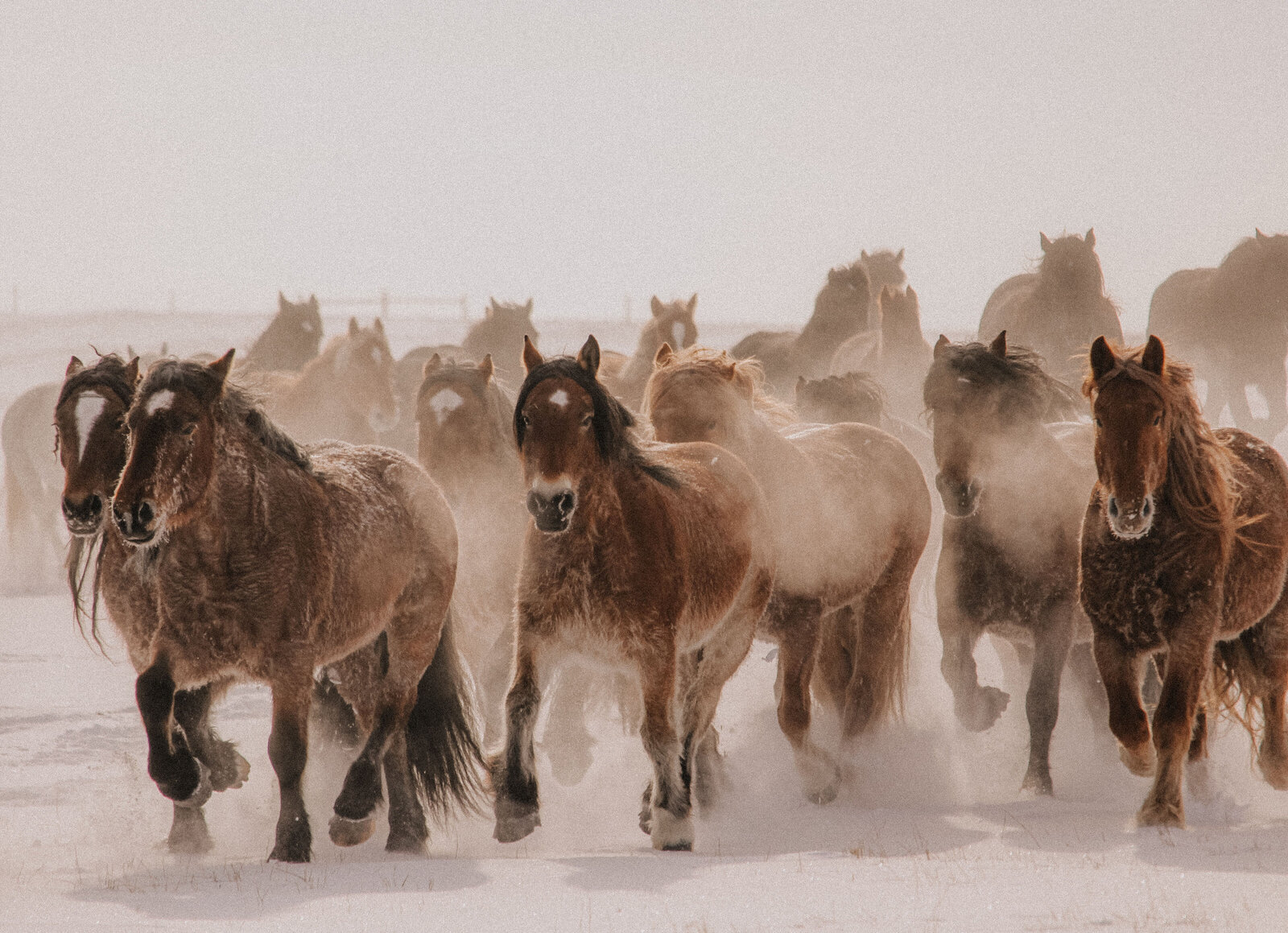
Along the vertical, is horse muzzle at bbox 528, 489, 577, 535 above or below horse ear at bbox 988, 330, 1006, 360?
below

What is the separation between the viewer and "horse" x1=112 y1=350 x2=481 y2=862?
218 inches

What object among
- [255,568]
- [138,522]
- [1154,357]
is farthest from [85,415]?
[1154,357]

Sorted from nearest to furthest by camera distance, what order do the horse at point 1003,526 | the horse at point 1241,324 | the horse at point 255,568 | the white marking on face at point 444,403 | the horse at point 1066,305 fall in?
the horse at point 255,568 < the horse at point 1003,526 < the white marking on face at point 444,403 < the horse at point 1066,305 < the horse at point 1241,324

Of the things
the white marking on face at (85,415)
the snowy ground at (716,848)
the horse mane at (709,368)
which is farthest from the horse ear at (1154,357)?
the white marking on face at (85,415)

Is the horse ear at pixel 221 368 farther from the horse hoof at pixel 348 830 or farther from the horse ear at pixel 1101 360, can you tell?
the horse ear at pixel 1101 360

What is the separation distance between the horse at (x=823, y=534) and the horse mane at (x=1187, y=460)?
6.45 ft

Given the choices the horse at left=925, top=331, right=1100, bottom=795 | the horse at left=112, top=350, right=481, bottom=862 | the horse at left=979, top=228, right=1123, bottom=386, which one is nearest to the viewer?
the horse at left=112, top=350, right=481, bottom=862

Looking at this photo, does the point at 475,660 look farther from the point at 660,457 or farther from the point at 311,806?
the point at 660,457

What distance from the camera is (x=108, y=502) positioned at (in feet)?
19.2

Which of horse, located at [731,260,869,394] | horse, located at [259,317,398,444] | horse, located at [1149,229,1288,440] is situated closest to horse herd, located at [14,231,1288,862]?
horse, located at [259,317,398,444]

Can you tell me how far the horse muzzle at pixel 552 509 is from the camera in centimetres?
544

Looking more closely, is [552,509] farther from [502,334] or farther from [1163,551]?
[502,334]

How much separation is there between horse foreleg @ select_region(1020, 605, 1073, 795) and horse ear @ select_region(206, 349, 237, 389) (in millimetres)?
4447

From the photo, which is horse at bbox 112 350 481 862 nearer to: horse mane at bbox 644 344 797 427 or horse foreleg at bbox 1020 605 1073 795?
horse mane at bbox 644 344 797 427
